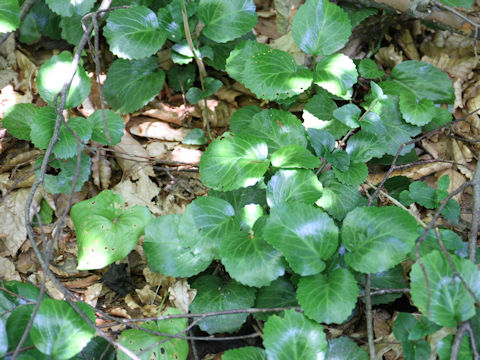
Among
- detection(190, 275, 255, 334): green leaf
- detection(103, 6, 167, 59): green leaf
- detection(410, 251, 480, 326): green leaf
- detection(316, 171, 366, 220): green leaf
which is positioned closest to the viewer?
detection(410, 251, 480, 326): green leaf

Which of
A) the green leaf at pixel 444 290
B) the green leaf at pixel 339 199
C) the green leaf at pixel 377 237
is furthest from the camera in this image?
the green leaf at pixel 339 199

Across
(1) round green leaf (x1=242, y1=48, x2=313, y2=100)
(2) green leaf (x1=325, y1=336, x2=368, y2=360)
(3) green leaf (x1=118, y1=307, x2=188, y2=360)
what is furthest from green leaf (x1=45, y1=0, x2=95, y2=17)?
(2) green leaf (x1=325, y1=336, x2=368, y2=360)

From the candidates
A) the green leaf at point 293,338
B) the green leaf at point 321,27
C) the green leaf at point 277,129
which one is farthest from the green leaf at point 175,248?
the green leaf at point 321,27

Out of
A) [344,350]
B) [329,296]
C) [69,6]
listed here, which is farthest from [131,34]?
[344,350]

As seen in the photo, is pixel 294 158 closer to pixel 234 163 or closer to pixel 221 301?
pixel 234 163

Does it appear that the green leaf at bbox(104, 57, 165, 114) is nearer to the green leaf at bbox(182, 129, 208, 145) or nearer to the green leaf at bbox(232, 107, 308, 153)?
the green leaf at bbox(182, 129, 208, 145)

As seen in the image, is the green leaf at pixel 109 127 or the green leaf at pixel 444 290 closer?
the green leaf at pixel 444 290

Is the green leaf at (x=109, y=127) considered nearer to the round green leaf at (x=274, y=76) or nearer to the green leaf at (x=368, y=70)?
the round green leaf at (x=274, y=76)

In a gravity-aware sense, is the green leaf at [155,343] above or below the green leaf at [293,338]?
below
